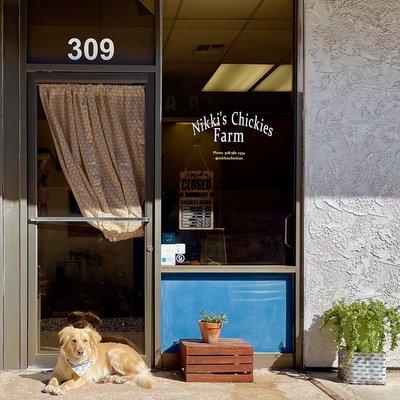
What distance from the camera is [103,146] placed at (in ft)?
21.0

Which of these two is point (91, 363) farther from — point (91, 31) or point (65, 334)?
point (91, 31)

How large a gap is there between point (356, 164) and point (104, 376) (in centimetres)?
266

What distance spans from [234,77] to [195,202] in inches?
42.9

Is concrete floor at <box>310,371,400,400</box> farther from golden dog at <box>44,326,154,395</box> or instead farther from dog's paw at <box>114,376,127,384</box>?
dog's paw at <box>114,376,127,384</box>

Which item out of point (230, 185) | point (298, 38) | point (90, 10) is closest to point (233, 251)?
point (230, 185)

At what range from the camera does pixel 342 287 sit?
251 inches

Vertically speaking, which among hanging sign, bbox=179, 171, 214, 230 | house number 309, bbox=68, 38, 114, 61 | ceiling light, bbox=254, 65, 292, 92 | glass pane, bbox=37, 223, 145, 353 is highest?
house number 309, bbox=68, 38, 114, 61

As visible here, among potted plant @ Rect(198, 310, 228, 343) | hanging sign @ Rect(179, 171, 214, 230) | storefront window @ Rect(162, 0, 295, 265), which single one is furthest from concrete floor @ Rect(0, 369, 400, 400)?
hanging sign @ Rect(179, 171, 214, 230)

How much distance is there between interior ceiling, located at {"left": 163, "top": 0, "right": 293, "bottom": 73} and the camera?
21.0 ft

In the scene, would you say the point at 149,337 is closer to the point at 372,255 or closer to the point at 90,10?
the point at 372,255

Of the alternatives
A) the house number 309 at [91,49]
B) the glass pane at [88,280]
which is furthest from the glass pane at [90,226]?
the house number 309 at [91,49]

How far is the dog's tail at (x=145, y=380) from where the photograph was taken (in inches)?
227

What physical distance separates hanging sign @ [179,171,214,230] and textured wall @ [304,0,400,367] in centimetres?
81

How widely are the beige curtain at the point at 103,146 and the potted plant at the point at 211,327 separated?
915mm
